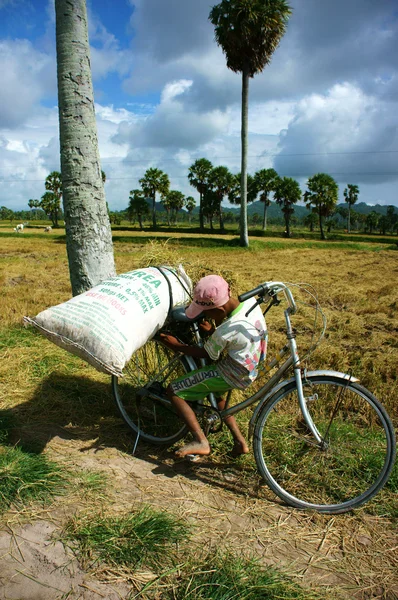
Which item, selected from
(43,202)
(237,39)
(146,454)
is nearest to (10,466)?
(146,454)

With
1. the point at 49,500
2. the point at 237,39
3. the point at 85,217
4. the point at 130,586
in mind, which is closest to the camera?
the point at 130,586

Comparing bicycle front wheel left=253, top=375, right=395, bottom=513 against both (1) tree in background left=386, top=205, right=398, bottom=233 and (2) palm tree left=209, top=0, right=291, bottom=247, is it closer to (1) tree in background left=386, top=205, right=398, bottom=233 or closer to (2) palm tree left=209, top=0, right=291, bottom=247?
(2) palm tree left=209, top=0, right=291, bottom=247

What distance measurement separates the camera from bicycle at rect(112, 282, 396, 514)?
272 centimetres

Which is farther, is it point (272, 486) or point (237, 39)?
point (237, 39)

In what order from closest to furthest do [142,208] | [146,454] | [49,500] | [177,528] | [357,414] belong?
[177,528]
[49,500]
[146,454]
[357,414]
[142,208]

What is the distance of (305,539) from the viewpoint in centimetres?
249

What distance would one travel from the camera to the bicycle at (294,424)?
272cm

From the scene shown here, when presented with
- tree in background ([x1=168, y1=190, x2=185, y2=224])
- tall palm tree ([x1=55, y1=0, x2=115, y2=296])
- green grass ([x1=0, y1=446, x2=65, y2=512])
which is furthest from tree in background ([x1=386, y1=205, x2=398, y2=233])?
green grass ([x1=0, y1=446, x2=65, y2=512])

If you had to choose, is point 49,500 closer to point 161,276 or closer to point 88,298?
point 88,298

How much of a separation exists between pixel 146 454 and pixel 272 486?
1.09 metres

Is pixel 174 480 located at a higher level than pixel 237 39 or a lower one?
lower

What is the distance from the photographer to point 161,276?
342 cm

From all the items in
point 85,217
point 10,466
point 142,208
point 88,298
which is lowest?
point 10,466

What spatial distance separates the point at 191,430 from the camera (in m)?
3.08
